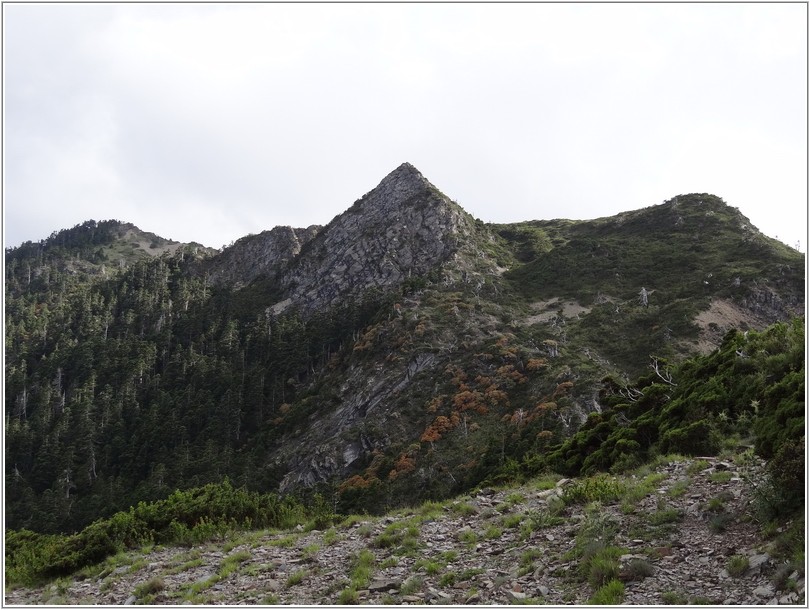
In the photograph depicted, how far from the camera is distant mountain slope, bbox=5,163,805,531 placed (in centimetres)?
5303

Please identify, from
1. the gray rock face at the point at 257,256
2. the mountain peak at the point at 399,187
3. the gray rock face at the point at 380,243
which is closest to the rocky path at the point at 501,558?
the gray rock face at the point at 380,243

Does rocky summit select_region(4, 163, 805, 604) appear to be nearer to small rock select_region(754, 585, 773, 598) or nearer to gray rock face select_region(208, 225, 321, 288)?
small rock select_region(754, 585, 773, 598)

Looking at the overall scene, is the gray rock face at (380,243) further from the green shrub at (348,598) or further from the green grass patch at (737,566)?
the green grass patch at (737,566)

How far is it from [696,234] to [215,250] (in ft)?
486

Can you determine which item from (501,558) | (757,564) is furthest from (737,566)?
(501,558)

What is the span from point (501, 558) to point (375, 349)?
200 feet

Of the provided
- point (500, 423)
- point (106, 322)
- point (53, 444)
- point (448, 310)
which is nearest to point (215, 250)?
point (106, 322)

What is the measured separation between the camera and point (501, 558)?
11.4 metres

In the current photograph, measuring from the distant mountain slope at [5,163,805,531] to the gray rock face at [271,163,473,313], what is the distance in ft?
1.58

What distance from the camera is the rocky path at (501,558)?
8.96 meters

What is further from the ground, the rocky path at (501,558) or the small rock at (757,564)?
the small rock at (757,564)

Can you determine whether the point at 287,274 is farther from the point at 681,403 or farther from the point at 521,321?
the point at 681,403

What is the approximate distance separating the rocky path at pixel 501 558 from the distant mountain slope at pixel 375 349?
12057 millimetres

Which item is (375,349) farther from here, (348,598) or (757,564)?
(757,564)
